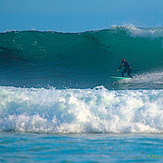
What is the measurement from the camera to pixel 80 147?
14.1 feet

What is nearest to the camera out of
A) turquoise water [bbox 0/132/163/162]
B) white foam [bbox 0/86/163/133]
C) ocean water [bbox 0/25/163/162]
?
turquoise water [bbox 0/132/163/162]

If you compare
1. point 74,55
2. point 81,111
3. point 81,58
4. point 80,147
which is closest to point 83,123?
point 81,111

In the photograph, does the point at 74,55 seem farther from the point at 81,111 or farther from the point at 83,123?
the point at 83,123

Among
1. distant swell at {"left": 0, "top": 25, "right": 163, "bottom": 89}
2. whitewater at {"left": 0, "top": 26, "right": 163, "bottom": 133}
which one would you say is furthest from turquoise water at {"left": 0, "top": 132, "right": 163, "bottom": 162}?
distant swell at {"left": 0, "top": 25, "right": 163, "bottom": 89}

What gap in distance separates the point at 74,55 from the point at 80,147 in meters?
13.1

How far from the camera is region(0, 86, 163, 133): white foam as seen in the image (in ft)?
18.9

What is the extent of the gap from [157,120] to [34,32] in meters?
13.3

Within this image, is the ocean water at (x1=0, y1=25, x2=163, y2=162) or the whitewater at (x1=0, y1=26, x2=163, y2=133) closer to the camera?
the ocean water at (x1=0, y1=25, x2=163, y2=162)

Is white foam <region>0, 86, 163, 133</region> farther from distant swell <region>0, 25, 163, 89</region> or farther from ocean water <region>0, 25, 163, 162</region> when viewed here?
distant swell <region>0, 25, 163, 89</region>

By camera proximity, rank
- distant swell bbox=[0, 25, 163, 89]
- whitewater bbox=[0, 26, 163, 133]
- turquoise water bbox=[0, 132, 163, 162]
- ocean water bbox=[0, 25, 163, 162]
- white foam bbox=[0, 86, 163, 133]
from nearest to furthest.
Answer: turquoise water bbox=[0, 132, 163, 162]
ocean water bbox=[0, 25, 163, 162]
white foam bbox=[0, 86, 163, 133]
whitewater bbox=[0, 26, 163, 133]
distant swell bbox=[0, 25, 163, 89]

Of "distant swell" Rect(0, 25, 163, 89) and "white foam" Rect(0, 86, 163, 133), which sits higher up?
"distant swell" Rect(0, 25, 163, 89)

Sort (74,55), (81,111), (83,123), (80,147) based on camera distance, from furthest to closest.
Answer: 1. (74,55)
2. (81,111)
3. (83,123)
4. (80,147)

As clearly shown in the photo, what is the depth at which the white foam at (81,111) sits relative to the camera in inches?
226

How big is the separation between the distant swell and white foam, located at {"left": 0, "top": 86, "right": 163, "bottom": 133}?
8.80 meters
